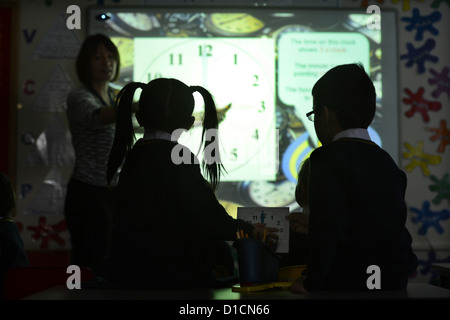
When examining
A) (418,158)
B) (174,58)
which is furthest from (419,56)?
(174,58)

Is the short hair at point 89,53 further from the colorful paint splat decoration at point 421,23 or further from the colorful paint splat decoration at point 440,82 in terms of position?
the colorful paint splat decoration at point 440,82

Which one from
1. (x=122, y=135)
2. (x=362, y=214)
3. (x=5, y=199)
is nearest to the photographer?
(x=362, y=214)

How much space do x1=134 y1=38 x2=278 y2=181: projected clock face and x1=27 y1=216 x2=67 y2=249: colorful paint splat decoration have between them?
37.5 inches

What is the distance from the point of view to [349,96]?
1.18 metres

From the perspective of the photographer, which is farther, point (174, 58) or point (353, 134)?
point (174, 58)

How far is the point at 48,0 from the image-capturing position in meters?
3.13

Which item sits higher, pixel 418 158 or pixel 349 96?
Answer: pixel 349 96

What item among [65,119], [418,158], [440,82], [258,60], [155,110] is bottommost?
[418,158]

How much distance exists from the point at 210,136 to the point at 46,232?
184cm

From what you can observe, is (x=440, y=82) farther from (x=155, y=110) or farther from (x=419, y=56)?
(x=155, y=110)

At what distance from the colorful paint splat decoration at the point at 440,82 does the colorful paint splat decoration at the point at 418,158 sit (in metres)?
0.31

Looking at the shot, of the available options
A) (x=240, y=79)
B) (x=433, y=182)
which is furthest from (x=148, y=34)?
(x=433, y=182)

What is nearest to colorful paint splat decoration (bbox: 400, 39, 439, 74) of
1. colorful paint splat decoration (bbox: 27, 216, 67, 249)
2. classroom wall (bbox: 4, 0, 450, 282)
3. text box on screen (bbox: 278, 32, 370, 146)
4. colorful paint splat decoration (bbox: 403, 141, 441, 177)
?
classroom wall (bbox: 4, 0, 450, 282)
